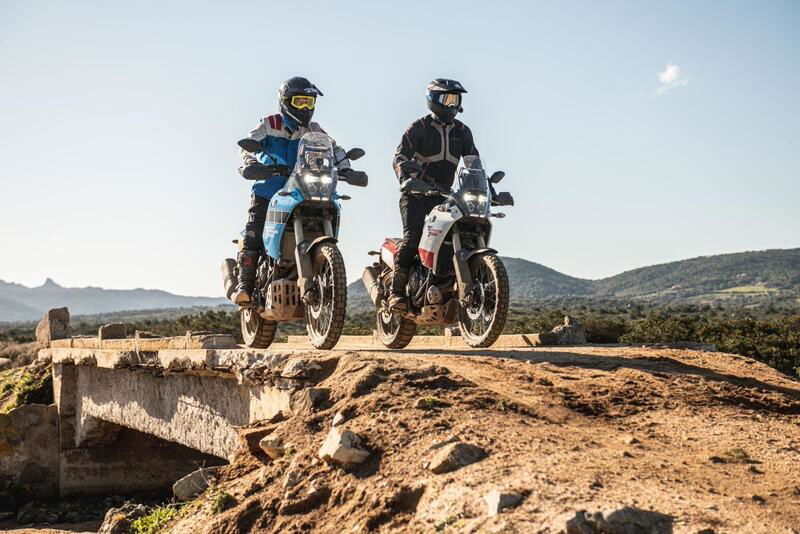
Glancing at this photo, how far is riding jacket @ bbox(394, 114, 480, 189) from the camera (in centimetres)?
1017

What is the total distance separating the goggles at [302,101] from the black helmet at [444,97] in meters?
1.40

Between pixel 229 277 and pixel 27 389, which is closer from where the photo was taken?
pixel 229 277

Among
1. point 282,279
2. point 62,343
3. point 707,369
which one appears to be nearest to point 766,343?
point 707,369

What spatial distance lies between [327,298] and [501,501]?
202 inches

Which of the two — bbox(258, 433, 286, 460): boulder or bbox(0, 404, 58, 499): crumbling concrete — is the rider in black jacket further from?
bbox(0, 404, 58, 499): crumbling concrete

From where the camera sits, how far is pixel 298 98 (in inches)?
410

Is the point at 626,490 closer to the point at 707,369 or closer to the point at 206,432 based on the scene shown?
the point at 707,369

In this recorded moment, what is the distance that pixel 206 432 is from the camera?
10016 mm

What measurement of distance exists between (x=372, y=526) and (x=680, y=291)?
354 feet

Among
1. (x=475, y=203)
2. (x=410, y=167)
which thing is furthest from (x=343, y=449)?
(x=410, y=167)

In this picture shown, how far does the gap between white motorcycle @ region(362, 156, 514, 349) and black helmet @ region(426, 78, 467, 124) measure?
0.76 m

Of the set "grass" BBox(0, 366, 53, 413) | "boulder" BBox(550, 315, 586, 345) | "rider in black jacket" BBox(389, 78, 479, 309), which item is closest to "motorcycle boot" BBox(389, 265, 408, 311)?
"rider in black jacket" BBox(389, 78, 479, 309)

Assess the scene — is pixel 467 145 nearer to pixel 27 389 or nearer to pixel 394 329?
pixel 394 329

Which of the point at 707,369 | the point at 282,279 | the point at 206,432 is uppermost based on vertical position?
the point at 282,279
